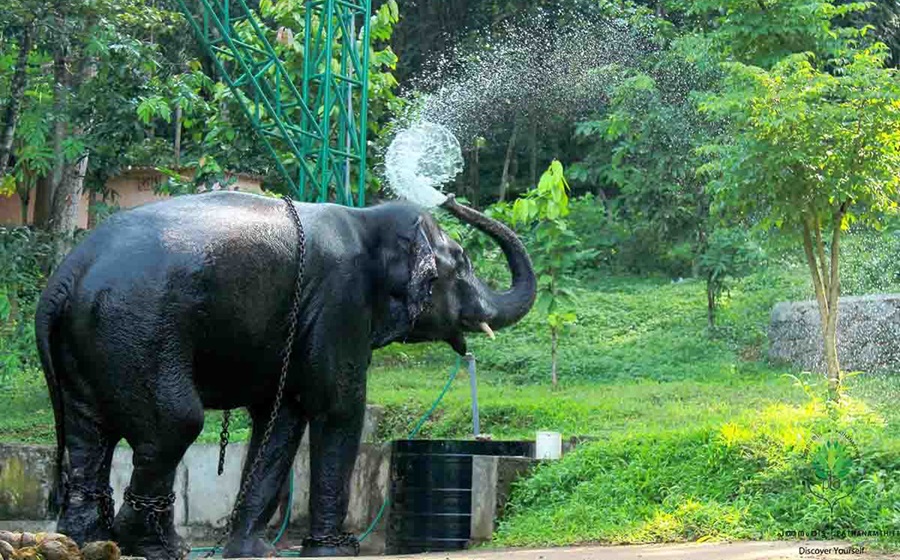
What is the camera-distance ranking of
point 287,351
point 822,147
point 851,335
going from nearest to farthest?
point 287,351 → point 822,147 → point 851,335

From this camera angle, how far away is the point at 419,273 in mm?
8414

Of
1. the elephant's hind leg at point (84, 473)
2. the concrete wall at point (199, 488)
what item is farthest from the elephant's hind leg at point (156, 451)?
the concrete wall at point (199, 488)

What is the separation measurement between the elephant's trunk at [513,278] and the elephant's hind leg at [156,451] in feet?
7.42

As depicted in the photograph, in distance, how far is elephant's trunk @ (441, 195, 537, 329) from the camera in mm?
8941

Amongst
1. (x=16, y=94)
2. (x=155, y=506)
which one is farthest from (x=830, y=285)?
(x=16, y=94)

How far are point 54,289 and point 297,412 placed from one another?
67.1 inches

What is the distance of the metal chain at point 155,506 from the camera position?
740 centimetres

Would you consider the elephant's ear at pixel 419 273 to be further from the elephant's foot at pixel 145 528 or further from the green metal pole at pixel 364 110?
the green metal pole at pixel 364 110

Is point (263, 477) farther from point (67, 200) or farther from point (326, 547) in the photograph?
point (67, 200)

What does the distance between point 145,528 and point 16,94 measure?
683cm

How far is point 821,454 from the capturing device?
→ 8406mm

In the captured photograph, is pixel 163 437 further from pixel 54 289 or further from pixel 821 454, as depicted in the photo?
pixel 821 454

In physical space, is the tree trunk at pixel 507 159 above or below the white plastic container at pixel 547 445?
above

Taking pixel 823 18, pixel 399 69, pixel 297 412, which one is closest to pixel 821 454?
pixel 297 412
